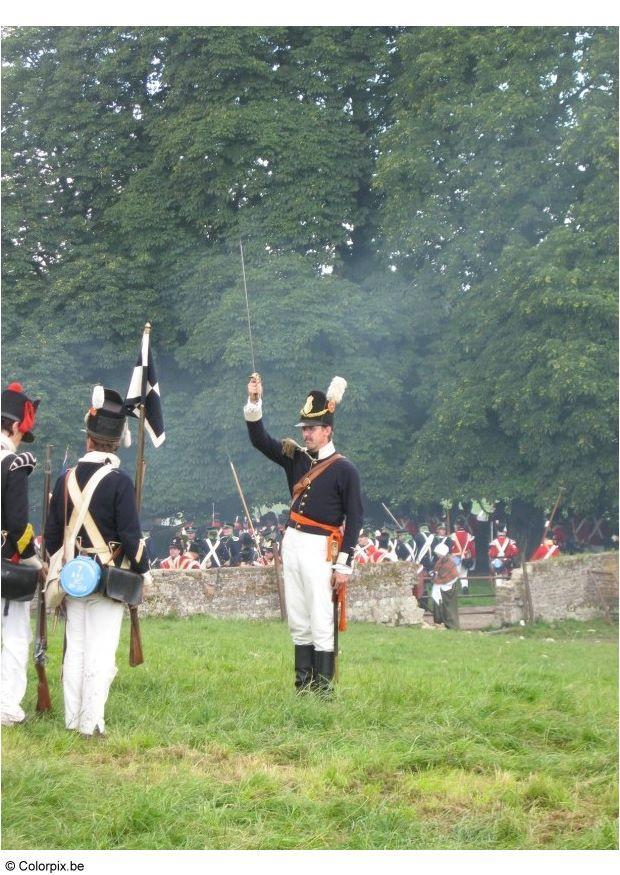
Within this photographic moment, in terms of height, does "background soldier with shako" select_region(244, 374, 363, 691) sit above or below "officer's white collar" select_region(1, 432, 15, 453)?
below

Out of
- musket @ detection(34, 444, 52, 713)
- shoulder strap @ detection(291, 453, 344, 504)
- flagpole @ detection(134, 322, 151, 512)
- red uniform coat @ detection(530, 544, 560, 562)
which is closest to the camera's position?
musket @ detection(34, 444, 52, 713)

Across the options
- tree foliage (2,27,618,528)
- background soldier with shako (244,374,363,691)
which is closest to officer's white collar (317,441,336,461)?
background soldier with shako (244,374,363,691)

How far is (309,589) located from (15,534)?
2.16 m

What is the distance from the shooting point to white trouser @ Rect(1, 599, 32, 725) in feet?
23.2

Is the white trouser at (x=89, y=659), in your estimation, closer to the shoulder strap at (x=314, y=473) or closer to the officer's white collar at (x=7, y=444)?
the officer's white collar at (x=7, y=444)

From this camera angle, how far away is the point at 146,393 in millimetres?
7949

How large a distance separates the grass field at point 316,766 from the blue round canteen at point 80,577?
84 centimetres

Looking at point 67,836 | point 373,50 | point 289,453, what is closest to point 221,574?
point 289,453

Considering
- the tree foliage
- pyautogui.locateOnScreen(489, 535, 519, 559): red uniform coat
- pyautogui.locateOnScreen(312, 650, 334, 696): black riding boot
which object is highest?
A: the tree foliage

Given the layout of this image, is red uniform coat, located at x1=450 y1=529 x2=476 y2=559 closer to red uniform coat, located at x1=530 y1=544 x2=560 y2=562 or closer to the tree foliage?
the tree foliage

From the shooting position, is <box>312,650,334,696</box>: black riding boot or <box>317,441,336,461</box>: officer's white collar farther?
<box>317,441,336,461</box>: officer's white collar

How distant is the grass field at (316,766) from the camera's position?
17.6ft

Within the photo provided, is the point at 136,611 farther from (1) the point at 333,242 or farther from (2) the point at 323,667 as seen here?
(1) the point at 333,242

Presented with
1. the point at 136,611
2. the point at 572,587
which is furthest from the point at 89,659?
the point at 572,587
